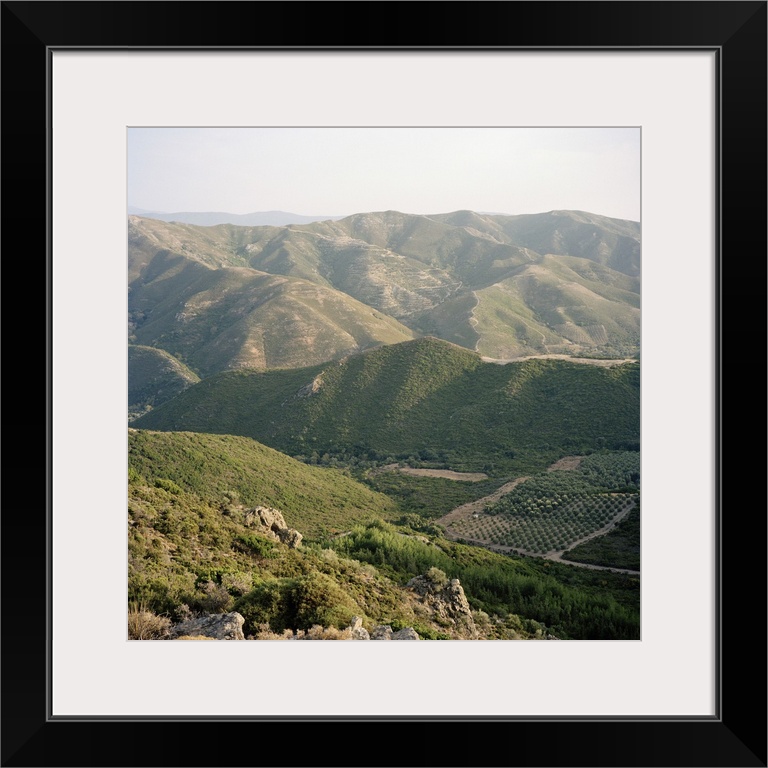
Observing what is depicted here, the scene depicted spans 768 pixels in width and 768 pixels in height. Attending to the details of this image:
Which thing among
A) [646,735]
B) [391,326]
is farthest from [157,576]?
[391,326]

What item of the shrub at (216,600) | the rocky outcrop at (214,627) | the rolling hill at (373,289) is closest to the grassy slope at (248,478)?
the shrub at (216,600)

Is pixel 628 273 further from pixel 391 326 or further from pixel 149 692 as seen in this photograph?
pixel 149 692

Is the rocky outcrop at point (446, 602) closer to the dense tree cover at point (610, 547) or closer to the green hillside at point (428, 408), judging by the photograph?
the dense tree cover at point (610, 547)

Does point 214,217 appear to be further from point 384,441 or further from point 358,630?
point 358,630

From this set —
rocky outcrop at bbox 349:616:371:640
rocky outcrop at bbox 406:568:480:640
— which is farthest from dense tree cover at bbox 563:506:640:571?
rocky outcrop at bbox 349:616:371:640

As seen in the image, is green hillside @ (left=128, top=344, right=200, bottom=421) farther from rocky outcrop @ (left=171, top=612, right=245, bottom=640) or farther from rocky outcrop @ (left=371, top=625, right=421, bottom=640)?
rocky outcrop @ (left=371, top=625, right=421, bottom=640)
